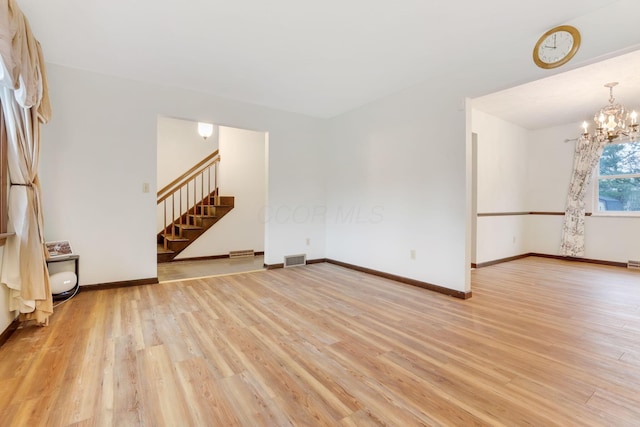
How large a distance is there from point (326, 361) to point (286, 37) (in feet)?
8.73

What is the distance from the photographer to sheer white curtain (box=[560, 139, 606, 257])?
5.19m

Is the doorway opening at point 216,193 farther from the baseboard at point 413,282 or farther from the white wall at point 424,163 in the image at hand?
the white wall at point 424,163

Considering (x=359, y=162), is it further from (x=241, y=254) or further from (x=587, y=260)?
(x=587, y=260)

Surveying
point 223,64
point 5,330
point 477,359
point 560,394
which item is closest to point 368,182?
point 223,64

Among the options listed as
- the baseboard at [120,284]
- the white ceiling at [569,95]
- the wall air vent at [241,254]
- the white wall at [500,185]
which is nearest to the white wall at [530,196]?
the white wall at [500,185]

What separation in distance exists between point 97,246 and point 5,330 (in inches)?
52.6

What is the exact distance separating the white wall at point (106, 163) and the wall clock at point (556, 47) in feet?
11.8

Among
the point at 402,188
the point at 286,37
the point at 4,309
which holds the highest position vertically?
the point at 286,37

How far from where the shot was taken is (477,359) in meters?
1.90

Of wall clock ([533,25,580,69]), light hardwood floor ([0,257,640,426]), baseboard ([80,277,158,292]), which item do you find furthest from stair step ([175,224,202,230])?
wall clock ([533,25,580,69])

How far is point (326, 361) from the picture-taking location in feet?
6.11

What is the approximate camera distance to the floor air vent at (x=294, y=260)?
15.5 feet

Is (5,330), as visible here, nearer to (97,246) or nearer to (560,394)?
(97,246)

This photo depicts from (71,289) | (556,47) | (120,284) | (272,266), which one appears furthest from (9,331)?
(556,47)
